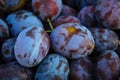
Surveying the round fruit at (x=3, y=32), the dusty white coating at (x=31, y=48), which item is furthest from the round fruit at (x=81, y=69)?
the round fruit at (x=3, y=32)

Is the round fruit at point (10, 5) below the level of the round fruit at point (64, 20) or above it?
above

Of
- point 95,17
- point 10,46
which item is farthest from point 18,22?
point 95,17

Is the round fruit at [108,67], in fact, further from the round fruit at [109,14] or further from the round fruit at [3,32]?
the round fruit at [3,32]

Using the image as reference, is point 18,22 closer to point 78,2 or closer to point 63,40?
point 63,40

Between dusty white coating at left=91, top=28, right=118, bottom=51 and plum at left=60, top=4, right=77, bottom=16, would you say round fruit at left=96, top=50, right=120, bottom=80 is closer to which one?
dusty white coating at left=91, top=28, right=118, bottom=51

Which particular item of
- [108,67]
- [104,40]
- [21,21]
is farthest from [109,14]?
[21,21]

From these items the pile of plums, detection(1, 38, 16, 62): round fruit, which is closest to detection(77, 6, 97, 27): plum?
the pile of plums
